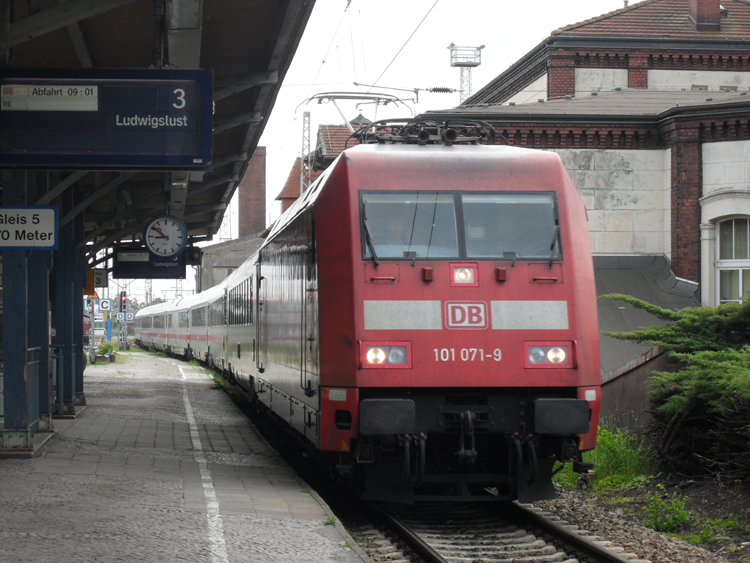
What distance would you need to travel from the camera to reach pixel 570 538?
24.0 ft

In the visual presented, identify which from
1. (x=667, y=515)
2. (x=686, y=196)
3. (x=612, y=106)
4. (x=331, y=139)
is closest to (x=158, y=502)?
(x=667, y=515)

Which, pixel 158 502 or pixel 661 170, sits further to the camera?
pixel 661 170

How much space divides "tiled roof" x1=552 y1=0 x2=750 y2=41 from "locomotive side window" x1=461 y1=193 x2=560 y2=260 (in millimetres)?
19204

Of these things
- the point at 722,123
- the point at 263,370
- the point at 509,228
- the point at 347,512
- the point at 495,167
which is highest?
the point at 722,123

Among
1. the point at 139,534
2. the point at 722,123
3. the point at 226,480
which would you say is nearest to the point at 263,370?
the point at 226,480

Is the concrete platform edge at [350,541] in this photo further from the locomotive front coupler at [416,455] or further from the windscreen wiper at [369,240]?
the windscreen wiper at [369,240]

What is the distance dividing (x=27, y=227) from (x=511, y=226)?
4.91 m

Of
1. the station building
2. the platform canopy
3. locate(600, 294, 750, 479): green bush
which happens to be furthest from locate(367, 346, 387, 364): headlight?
the station building

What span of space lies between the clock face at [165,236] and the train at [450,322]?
10550 millimetres

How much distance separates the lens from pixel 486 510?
29.4ft

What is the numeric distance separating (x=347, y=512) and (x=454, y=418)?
1.86 m

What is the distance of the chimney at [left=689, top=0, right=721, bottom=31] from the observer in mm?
29812

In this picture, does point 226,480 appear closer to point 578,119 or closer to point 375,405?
point 375,405

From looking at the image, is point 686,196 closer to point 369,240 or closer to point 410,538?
point 369,240
